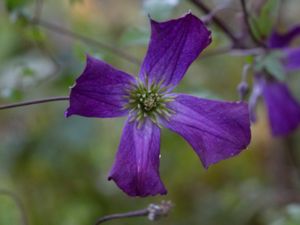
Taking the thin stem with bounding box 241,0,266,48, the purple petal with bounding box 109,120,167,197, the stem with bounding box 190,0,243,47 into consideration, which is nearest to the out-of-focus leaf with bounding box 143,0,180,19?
the stem with bounding box 190,0,243,47

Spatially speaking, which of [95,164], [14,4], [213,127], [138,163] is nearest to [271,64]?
[213,127]

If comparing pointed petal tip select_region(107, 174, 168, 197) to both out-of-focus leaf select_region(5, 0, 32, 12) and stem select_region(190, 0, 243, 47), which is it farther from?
out-of-focus leaf select_region(5, 0, 32, 12)

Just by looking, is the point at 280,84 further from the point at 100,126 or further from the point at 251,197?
the point at 100,126

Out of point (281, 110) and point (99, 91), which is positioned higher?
point (281, 110)

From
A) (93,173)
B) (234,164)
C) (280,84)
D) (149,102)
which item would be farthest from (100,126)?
(149,102)

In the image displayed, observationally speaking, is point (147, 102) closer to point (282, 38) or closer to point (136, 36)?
point (136, 36)

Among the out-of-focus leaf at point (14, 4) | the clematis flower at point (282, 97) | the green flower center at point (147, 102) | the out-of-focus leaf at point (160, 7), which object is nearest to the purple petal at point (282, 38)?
the clematis flower at point (282, 97)

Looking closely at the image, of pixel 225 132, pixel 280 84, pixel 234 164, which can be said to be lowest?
pixel 225 132

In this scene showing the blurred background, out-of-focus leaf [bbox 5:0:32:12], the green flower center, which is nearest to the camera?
the green flower center
